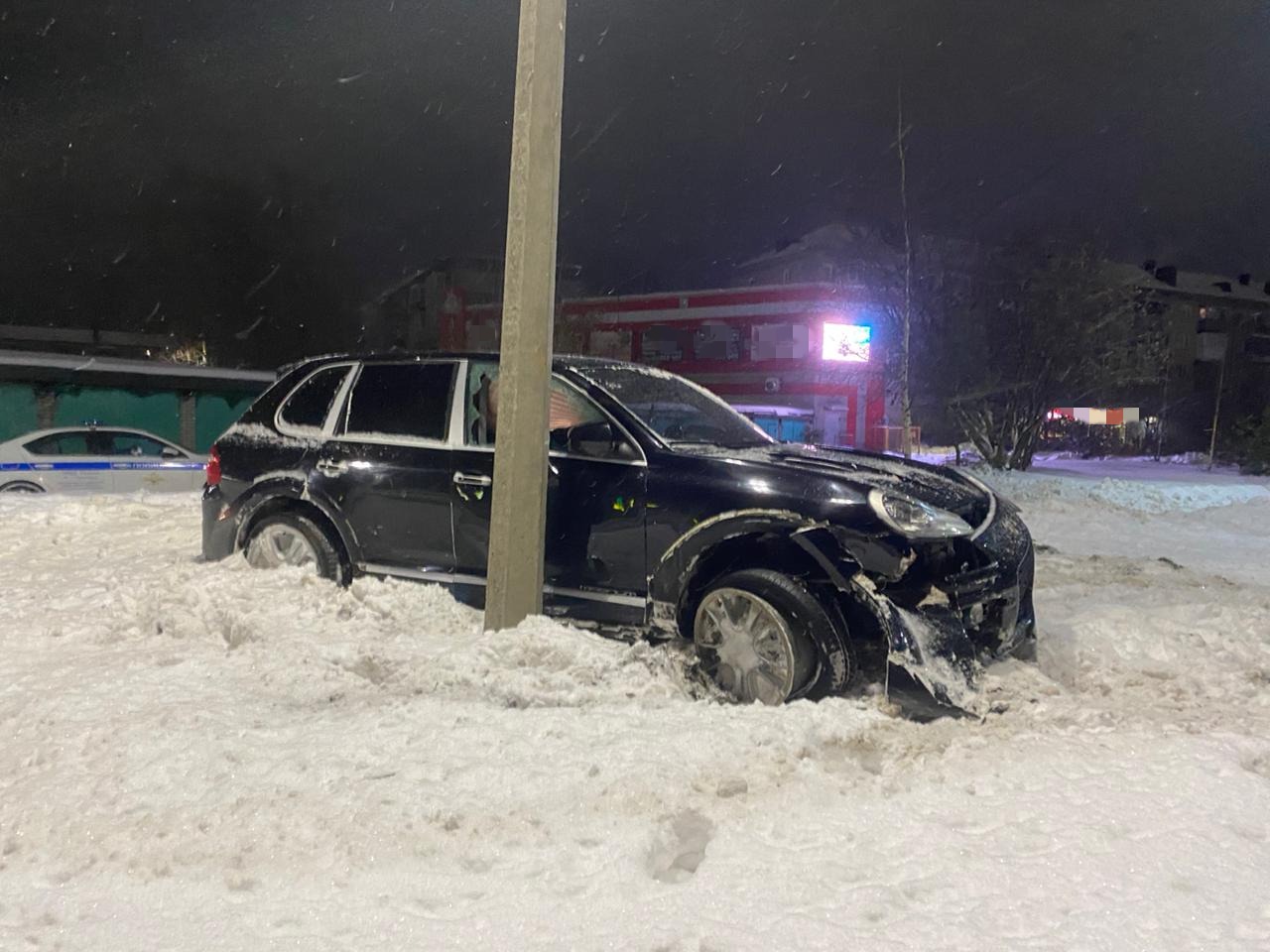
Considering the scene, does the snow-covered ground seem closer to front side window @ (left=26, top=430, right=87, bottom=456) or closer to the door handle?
the door handle

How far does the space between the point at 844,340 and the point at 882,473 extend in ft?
121

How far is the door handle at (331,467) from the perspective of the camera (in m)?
5.52

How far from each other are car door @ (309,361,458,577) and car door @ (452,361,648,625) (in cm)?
15

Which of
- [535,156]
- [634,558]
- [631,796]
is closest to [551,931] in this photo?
[631,796]

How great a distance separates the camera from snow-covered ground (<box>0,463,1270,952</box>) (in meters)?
2.49

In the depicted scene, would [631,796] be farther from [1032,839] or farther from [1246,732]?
[1246,732]

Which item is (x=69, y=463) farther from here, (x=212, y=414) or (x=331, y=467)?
(x=212, y=414)

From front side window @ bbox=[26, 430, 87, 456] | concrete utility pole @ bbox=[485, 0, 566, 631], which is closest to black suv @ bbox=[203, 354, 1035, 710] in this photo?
concrete utility pole @ bbox=[485, 0, 566, 631]

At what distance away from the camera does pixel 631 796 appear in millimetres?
3137

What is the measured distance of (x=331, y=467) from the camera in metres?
5.57

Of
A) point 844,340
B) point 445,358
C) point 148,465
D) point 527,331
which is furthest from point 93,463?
point 844,340

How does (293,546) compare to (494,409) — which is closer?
(494,409)

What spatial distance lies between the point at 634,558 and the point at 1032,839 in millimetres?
2237

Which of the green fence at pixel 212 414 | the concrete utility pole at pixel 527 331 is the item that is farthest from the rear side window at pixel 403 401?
the green fence at pixel 212 414
